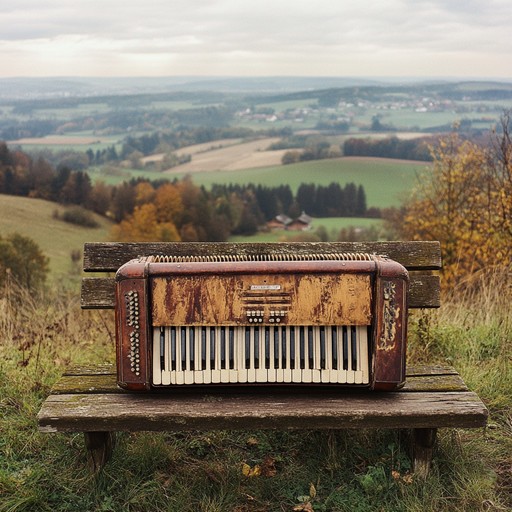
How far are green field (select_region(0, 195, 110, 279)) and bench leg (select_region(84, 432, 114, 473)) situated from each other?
1727 inches

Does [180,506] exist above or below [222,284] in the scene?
below

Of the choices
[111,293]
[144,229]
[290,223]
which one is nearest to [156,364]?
[111,293]

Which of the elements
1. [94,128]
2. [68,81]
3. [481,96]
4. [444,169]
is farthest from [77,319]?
[68,81]

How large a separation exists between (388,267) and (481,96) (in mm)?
80736

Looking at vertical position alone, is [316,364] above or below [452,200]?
above

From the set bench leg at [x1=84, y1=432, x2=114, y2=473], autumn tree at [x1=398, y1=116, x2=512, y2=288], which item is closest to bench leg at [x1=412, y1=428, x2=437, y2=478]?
bench leg at [x1=84, y1=432, x2=114, y2=473]

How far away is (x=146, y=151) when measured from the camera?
9269cm

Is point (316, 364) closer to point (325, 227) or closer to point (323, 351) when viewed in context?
point (323, 351)

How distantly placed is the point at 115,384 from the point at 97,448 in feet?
1.06

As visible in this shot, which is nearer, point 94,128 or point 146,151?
point 146,151

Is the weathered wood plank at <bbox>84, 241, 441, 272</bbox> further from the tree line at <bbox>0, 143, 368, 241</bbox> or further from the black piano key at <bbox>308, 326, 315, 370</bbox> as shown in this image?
the tree line at <bbox>0, 143, 368, 241</bbox>

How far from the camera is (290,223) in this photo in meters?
58.8

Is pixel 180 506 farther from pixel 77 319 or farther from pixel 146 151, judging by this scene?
pixel 146 151

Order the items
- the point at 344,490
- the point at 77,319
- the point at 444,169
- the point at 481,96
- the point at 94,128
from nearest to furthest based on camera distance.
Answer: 1. the point at 344,490
2. the point at 77,319
3. the point at 444,169
4. the point at 481,96
5. the point at 94,128
